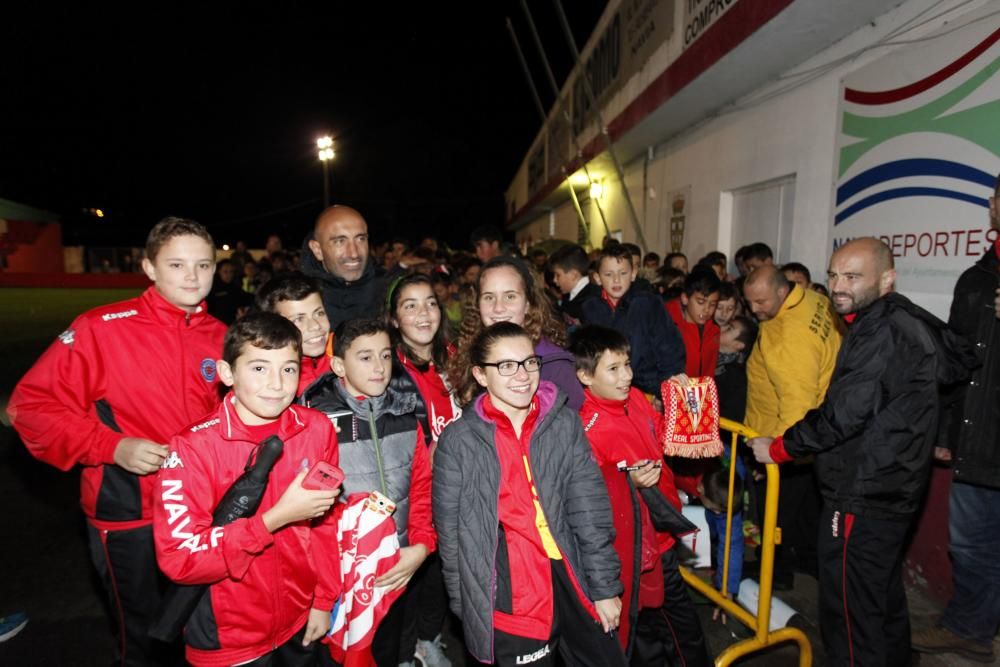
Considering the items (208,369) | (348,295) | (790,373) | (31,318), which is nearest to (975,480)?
(790,373)

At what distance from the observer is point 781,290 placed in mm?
4074

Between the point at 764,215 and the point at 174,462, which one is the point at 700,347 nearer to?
the point at 764,215

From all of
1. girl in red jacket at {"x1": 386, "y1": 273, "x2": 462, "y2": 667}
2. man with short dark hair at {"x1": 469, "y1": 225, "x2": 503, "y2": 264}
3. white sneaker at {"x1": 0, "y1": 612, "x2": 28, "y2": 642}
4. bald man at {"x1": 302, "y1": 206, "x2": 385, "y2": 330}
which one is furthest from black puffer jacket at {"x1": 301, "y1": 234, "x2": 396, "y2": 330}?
man with short dark hair at {"x1": 469, "y1": 225, "x2": 503, "y2": 264}

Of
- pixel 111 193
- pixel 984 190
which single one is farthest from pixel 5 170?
pixel 984 190

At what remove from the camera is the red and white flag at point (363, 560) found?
2.40m

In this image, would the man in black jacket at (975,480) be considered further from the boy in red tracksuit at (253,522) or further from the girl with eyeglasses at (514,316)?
the boy in red tracksuit at (253,522)

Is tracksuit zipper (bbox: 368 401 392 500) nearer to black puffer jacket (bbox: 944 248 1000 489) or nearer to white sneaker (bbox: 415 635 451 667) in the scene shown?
white sneaker (bbox: 415 635 451 667)

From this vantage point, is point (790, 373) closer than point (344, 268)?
Yes

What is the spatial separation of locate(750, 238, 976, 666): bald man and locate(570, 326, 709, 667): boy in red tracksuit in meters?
0.79

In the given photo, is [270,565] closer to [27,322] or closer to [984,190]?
[984,190]

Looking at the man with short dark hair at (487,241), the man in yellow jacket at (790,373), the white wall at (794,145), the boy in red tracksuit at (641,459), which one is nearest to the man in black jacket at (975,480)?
the man in yellow jacket at (790,373)

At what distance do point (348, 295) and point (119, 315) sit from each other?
5.46 ft

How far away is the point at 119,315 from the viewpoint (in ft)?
8.42

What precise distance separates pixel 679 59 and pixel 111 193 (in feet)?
113
